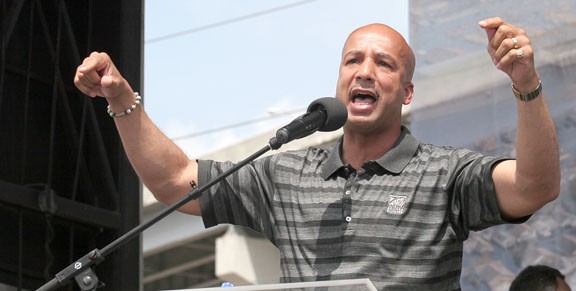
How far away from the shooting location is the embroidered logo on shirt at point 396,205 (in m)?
3.02

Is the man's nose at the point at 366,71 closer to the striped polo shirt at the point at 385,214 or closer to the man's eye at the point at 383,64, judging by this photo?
the man's eye at the point at 383,64

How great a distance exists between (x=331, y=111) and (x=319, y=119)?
4 cm

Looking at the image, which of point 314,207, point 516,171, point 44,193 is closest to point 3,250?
point 44,193

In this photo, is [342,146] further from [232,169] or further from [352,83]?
[232,169]

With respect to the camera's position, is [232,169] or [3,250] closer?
[232,169]

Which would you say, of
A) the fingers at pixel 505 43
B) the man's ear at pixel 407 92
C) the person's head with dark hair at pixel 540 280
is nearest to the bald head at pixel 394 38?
the man's ear at pixel 407 92

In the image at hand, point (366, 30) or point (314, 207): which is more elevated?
point (366, 30)

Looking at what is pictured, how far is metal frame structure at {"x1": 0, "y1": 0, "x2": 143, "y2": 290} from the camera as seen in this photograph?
474cm

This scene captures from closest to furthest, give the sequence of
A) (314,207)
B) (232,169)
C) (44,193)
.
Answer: (232,169), (314,207), (44,193)

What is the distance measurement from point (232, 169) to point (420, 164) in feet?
1.77

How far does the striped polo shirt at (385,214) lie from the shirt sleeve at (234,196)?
0.03 meters

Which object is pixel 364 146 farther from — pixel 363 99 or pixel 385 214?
pixel 385 214

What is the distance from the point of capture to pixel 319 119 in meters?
2.91

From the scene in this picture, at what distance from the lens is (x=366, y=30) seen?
10.8 ft
